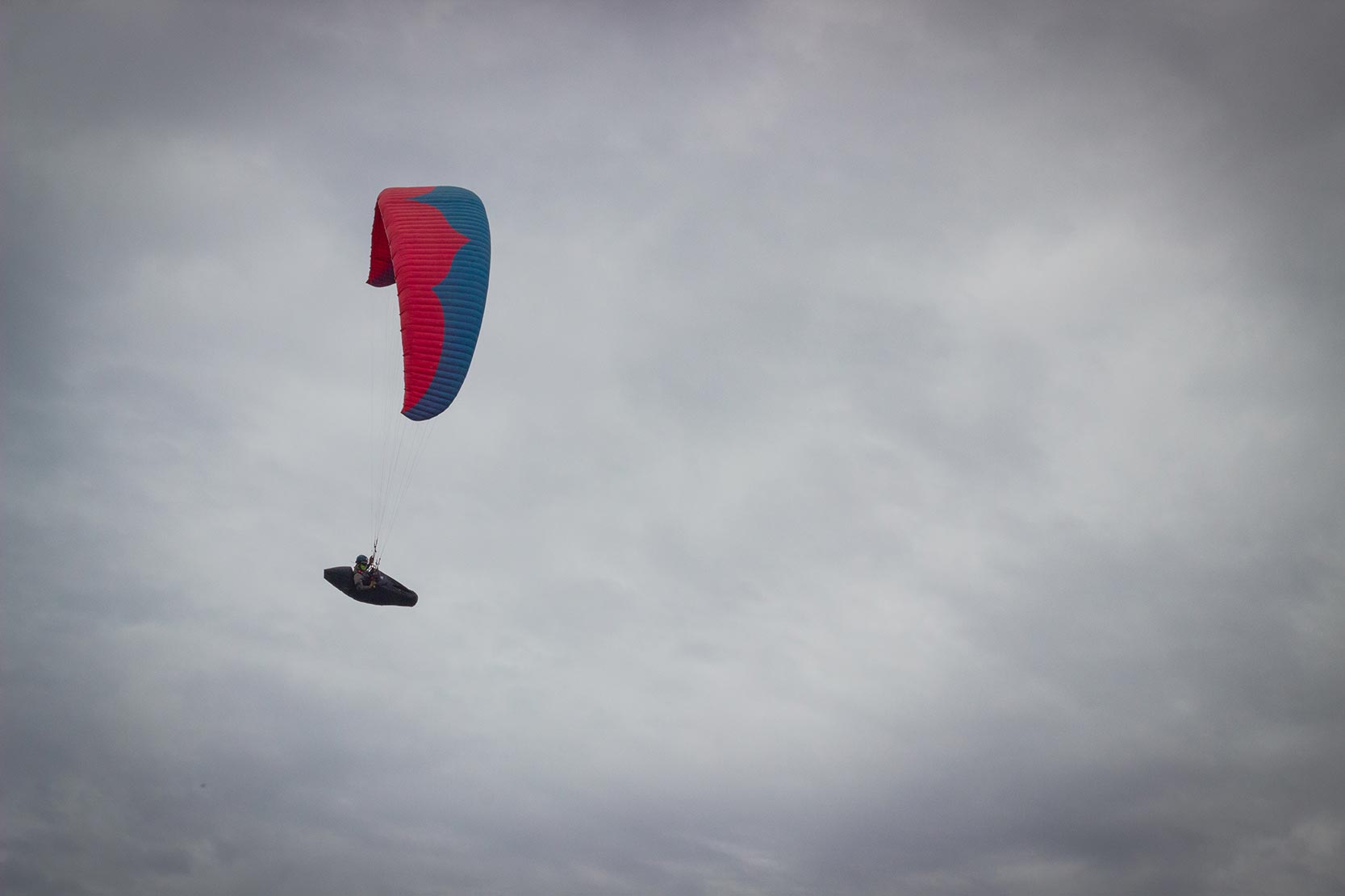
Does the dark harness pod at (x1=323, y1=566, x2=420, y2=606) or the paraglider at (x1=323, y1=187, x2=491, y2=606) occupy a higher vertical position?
the paraglider at (x1=323, y1=187, x2=491, y2=606)

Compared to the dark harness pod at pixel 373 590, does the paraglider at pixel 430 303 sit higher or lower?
higher

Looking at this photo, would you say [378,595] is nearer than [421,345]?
No

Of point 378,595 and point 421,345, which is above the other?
point 421,345

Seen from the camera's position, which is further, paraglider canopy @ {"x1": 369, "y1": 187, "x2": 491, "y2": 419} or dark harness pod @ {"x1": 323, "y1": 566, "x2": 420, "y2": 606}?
dark harness pod @ {"x1": 323, "y1": 566, "x2": 420, "y2": 606}

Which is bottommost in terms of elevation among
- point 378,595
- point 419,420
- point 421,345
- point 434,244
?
point 378,595

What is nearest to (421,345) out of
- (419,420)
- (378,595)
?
(419,420)

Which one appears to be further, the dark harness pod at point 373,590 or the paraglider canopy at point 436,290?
the dark harness pod at point 373,590

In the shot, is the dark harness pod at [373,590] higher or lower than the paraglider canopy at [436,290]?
lower

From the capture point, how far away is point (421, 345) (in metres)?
47.1

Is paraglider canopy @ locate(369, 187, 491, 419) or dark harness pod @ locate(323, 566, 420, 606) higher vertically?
paraglider canopy @ locate(369, 187, 491, 419)

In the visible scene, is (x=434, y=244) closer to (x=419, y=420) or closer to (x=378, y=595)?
(x=419, y=420)

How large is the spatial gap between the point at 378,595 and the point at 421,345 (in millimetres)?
12405

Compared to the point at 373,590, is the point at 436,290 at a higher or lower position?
higher

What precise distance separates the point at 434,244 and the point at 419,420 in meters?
9.90
